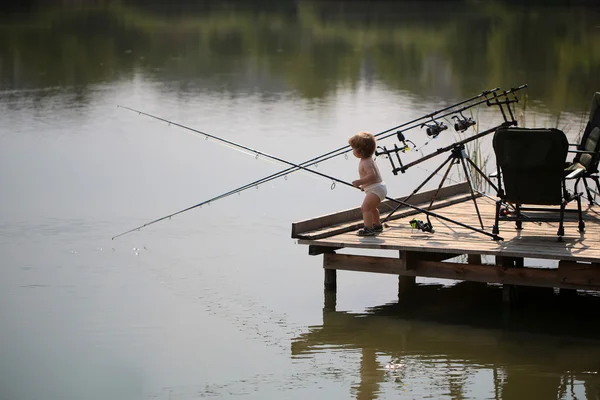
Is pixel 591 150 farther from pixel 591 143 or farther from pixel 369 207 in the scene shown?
pixel 369 207

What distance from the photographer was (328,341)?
8.74m

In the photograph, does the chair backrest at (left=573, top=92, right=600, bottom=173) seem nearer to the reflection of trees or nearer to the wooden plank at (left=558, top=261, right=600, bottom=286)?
the wooden plank at (left=558, top=261, right=600, bottom=286)

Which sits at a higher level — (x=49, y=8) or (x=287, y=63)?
(x=49, y=8)

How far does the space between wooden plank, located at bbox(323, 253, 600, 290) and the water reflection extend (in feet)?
0.96

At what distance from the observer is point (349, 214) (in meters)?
9.78

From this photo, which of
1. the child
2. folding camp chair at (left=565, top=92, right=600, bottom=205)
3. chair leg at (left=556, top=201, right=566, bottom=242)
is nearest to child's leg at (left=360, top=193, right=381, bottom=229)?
the child

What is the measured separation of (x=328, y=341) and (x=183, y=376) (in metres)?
1.12

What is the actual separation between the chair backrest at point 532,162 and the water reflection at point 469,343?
32.3 inches

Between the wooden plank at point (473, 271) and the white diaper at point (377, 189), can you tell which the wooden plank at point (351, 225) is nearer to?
the wooden plank at point (473, 271)

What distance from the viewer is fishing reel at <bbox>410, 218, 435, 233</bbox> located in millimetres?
9312

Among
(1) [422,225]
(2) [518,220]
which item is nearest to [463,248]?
(2) [518,220]

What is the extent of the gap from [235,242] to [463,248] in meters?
3.15

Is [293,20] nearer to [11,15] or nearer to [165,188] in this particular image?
[11,15]

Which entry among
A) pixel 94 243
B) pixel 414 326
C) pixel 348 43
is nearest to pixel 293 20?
pixel 348 43
